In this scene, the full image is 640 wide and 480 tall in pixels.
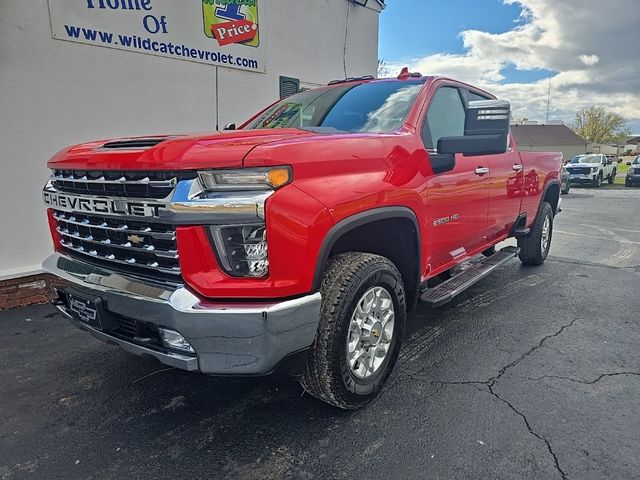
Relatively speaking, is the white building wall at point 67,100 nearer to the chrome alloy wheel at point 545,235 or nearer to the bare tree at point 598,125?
the chrome alloy wheel at point 545,235

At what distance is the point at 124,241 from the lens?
2.38 m

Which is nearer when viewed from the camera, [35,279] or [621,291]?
[35,279]

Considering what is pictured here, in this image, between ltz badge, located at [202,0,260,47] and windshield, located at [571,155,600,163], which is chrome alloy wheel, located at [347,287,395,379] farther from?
windshield, located at [571,155,600,163]

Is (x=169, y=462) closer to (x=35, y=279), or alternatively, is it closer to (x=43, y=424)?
(x=43, y=424)

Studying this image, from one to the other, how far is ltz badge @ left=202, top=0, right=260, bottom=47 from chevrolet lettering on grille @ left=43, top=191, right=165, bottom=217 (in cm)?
396

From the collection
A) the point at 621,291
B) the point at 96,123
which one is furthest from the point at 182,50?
the point at 621,291

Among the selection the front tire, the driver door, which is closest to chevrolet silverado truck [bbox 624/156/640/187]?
the driver door

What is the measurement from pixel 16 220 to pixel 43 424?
2.71 m

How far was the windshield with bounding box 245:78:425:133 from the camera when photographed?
126 inches

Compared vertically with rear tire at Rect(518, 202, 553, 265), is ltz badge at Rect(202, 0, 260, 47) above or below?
above

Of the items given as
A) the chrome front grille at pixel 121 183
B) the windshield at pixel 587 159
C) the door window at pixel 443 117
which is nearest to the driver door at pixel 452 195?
the door window at pixel 443 117

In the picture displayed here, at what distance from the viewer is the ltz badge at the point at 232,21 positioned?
Answer: 5906 millimetres

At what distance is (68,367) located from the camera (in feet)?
11.3

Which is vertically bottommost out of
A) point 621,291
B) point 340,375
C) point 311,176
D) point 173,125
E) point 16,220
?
point 621,291
